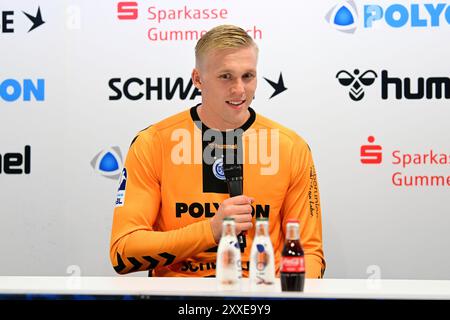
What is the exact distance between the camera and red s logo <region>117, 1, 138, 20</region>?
3234 millimetres

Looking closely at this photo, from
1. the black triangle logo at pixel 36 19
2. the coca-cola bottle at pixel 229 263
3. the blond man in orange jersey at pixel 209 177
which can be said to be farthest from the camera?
the black triangle logo at pixel 36 19

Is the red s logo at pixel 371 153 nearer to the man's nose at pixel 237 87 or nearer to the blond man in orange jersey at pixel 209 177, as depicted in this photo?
the blond man in orange jersey at pixel 209 177

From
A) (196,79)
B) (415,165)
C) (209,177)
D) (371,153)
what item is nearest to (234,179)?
(209,177)

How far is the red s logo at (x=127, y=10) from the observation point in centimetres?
323

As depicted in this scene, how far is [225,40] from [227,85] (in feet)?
0.62

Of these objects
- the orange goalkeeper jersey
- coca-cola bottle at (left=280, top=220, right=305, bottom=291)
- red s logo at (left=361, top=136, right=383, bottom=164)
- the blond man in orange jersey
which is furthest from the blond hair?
coca-cola bottle at (left=280, top=220, right=305, bottom=291)

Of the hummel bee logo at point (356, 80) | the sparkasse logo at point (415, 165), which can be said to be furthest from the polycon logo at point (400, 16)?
the sparkasse logo at point (415, 165)

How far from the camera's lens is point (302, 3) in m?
3.19

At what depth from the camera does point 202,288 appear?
1.94m

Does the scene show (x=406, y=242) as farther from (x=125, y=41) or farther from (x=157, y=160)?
(x=125, y=41)

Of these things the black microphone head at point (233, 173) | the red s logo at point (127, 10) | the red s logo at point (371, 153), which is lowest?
A: the black microphone head at point (233, 173)

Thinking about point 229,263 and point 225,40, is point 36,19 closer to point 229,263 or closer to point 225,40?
point 225,40
